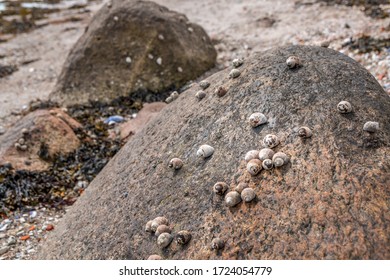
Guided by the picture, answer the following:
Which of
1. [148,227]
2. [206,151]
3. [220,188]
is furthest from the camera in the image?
[206,151]

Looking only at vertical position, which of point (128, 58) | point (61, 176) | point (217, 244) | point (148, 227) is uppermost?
point (217, 244)

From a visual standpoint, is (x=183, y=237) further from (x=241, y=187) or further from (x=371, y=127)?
(x=371, y=127)

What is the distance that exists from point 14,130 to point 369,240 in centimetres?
893

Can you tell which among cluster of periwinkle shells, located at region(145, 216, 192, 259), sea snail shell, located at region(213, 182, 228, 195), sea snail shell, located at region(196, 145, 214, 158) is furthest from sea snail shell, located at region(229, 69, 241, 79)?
cluster of periwinkle shells, located at region(145, 216, 192, 259)

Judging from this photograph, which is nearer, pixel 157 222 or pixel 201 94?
pixel 157 222

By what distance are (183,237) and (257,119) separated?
1.70 m

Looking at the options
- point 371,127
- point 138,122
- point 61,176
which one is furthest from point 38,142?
point 371,127

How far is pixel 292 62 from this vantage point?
5570 millimetres

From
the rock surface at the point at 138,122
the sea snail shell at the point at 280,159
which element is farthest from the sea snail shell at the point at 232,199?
the rock surface at the point at 138,122

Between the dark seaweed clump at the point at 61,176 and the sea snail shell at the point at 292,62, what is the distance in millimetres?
5398

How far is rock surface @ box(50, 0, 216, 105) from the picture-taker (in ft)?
42.5

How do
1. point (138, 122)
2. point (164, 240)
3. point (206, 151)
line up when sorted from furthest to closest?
1. point (138, 122)
2. point (206, 151)
3. point (164, 240)

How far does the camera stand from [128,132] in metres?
10.5
